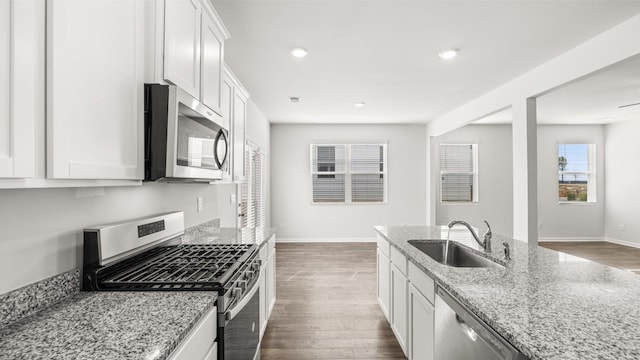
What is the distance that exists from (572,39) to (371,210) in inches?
187

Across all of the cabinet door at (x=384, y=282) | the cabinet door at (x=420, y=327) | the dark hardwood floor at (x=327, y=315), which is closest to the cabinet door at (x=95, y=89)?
the cabinet door at (x=420, y=327)

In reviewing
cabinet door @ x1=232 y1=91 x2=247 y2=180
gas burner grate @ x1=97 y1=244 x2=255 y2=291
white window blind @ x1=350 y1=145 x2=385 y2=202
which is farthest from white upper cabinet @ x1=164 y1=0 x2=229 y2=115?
white window blind @ x1=350 y1=145 x2=385 y2=202

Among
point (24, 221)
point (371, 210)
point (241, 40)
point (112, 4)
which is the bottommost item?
point (371, 210)

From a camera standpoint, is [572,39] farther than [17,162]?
Yes

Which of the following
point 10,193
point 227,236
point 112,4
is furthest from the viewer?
point 227,236

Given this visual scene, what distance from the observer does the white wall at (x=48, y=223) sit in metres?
1.01

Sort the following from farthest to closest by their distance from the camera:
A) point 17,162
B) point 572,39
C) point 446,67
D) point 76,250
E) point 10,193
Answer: point 446,67 → point 572,39 → point 76,250 → point 10,193 → point 17,162

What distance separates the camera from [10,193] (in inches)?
39.9

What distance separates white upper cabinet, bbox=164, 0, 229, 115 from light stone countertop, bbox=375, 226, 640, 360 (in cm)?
160

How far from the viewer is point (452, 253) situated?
246 cm

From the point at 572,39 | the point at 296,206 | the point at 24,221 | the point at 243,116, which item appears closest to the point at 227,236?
the point at 243,116

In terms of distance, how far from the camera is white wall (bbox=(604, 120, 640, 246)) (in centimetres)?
648

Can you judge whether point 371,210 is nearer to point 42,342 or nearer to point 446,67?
point 446,67

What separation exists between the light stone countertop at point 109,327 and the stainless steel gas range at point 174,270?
0.19ft
